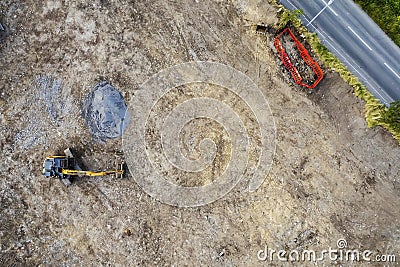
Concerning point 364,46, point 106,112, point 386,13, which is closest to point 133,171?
point 106,112

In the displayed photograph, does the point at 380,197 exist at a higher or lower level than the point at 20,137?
higher

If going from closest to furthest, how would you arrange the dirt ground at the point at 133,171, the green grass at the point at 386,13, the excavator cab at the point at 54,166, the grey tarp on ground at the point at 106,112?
the green grass at the point at 386,13 → the excavator cab at the point at 54,166 → the grey tarp on ground at the point at 106,112 → the dirt ground at the point at 133,171

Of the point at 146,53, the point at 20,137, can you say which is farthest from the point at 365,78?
the point at 20,137

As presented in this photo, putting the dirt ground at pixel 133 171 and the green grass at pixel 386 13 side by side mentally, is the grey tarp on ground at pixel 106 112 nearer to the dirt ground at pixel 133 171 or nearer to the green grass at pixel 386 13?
the dirt ground at pixel 133 171

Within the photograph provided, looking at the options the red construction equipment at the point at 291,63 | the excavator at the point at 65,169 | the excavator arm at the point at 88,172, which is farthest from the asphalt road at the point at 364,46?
the excavator at the point at 65,169

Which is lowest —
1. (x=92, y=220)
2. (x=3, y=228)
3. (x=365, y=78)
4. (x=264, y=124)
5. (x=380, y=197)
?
(x=3, y=228)

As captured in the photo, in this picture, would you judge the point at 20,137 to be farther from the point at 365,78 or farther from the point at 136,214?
the point at 365,78
